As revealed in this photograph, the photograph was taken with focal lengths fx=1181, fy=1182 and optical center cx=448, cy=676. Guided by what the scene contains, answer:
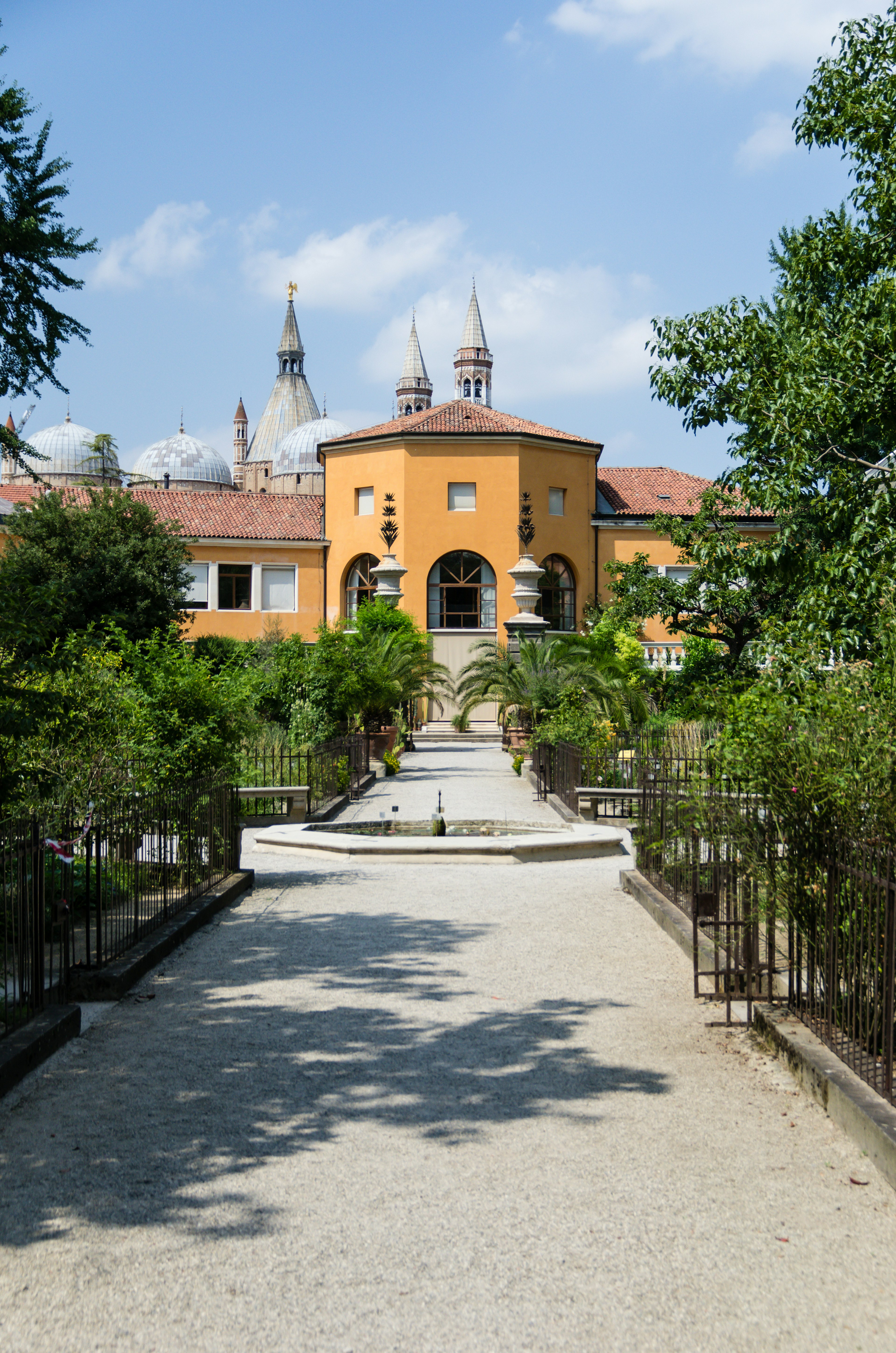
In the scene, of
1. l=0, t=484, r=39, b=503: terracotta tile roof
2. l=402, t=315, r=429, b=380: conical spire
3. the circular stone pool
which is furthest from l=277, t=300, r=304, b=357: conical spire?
the circular stone pool

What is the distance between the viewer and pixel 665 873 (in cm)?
1009

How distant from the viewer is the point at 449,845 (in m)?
13.1

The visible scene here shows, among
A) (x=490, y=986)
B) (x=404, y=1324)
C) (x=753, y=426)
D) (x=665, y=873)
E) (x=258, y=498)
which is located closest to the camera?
(x=404, y=1324)

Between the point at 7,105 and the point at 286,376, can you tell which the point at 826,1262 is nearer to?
the point at 7,105

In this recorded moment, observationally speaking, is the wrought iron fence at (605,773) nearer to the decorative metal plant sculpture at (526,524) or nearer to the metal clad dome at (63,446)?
the decorative metal plant sculpture at (526,524)

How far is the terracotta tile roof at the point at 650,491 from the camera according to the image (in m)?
44.8

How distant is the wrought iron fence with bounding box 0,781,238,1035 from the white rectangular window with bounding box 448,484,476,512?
31.6m

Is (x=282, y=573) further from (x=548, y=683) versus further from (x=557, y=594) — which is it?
(x=548, y=683)

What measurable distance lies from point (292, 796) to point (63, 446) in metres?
82.8

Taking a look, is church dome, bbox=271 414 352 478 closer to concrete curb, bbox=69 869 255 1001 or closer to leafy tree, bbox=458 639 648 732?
leafy tree, bbox=458 639 648 732

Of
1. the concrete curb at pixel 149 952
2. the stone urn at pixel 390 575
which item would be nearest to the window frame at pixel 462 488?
the stone urn at pixel 390 575

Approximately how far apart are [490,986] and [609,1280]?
3.82 meters

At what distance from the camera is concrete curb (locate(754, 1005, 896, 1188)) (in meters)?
4.46

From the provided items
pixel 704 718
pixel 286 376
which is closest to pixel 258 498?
pixel 704 718
